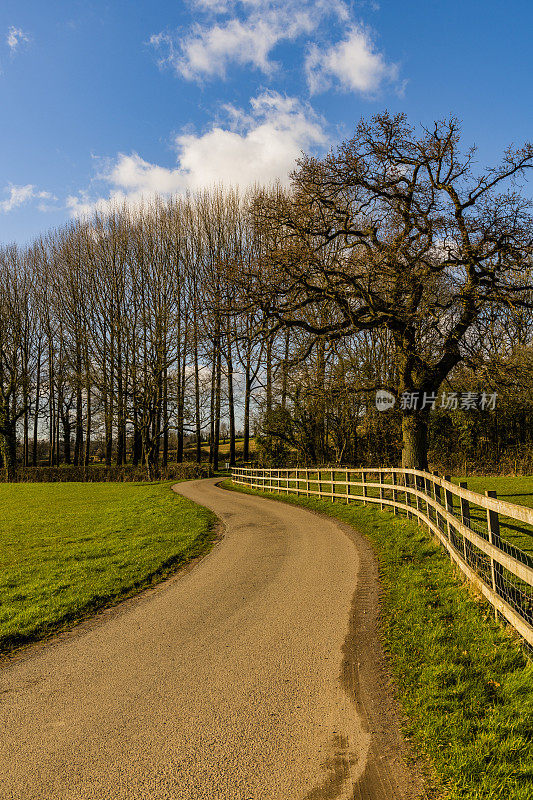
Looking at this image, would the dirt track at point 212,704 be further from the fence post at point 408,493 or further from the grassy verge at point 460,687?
the fence post at point 408,493

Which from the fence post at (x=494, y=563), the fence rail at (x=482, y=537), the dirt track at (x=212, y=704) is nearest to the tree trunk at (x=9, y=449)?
the fence rail at (x=482, y=537)

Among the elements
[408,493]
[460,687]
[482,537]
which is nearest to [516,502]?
[408,493]

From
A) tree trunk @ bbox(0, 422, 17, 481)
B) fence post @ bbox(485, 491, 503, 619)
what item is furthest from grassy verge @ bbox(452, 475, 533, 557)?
tree trunk @ bbox(0, 422, 17, 481)

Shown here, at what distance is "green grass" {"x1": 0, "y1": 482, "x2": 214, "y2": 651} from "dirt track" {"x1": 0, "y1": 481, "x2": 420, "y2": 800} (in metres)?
0.72

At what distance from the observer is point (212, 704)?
4062 millimetres

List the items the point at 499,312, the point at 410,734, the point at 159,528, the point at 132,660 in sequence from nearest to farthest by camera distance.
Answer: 1. the point at 410,734
2. the point at 132,660
3. the point at 159,528
4. the point at 499,312

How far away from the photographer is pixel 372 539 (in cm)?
1102

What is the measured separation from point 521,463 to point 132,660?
80.3 ft

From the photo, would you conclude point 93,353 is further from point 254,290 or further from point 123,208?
point 254,290

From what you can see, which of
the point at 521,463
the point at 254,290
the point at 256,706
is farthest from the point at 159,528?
the point at 521,463

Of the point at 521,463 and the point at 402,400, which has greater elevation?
the point at 402,400

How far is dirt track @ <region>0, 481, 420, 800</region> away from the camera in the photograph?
309cm

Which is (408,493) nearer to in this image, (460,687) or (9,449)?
(460,687)

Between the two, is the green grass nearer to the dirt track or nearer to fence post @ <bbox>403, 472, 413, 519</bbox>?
the dirt track
